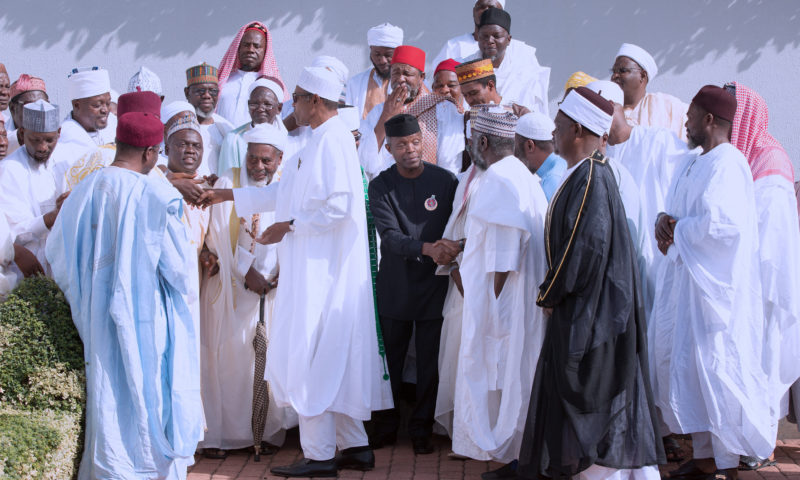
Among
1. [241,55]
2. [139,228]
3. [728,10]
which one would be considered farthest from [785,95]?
[139,228]

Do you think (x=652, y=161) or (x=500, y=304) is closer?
(x=500, y=304)

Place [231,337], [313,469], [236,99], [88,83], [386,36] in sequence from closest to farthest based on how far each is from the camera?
[313,469]
[231,337]
[88,83]
[386,36]
[236,99]

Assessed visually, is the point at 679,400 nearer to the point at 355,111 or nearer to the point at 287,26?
the point at 355,111

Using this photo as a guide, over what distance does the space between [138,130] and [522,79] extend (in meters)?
4.59

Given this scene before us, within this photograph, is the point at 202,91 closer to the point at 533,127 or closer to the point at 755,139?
the point at 533,127

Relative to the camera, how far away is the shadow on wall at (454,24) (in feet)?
34.5

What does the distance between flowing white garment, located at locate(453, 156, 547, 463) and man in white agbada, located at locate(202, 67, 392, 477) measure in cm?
70

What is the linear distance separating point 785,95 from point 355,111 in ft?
17.6

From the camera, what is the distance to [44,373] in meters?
4.98

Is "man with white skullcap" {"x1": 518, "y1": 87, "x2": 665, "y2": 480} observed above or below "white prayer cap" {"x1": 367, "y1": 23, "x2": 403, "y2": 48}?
below

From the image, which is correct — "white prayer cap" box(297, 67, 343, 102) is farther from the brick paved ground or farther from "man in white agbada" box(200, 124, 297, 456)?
the brick paved ground

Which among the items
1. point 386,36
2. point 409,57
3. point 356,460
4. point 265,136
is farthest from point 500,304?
point 386,36

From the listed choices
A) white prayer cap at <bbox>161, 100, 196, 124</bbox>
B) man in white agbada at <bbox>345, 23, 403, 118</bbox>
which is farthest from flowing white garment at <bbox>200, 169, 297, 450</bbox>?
man in white agbada at <bbox>345, 23, 403, 118</bbox>

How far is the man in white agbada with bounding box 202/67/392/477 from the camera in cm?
616
